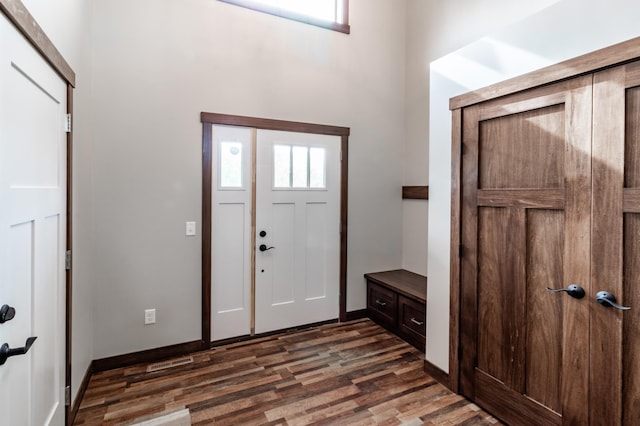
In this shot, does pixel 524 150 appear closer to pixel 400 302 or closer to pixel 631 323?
pixel 631 323

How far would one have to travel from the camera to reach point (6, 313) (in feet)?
3.82

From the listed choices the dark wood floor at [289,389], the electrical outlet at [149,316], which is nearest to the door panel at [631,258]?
the dark wood floor at [289,389]

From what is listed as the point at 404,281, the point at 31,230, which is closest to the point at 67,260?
the point at 31,230

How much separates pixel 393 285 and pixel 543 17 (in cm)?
248

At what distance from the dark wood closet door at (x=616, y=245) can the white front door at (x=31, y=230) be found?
252 cm

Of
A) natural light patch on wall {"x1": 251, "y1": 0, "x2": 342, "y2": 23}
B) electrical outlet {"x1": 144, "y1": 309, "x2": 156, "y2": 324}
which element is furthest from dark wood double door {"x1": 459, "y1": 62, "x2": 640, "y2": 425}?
electrical outlet {"x1": 144, "y1": 309, "x2": 156, "y2": 324}

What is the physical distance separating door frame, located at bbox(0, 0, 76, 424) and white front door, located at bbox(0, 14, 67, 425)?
4cm

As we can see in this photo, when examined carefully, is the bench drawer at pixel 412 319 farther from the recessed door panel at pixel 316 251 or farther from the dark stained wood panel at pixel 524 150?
the dark stained wood panel at pixel 524 150

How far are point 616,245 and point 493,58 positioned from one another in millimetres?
1304

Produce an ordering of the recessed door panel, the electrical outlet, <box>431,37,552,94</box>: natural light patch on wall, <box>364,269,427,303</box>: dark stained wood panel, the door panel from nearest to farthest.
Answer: the door panel < <box>431,37,552,94</box>: natural light patch on wall < the electrical outlet < <box>364,269,427,303</box>: dark stained wood panel < the recessed door panel

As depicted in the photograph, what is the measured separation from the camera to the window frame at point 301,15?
3193 millimetres

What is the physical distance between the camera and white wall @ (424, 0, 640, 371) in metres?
1.61

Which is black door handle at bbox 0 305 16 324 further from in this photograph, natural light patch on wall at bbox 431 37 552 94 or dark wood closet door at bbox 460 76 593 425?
natural light patch on wall at bbox 431 37 552 94

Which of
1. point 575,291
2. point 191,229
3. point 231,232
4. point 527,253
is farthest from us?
point 231,232
